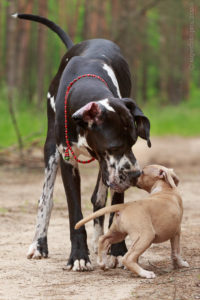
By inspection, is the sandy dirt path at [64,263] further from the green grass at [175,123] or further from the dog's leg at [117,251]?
the green grass at [175,123]

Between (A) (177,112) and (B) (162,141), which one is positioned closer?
(B) (162,141)

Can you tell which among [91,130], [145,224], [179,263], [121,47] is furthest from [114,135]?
[121,47]

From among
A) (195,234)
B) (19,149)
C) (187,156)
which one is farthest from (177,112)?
(195,234)

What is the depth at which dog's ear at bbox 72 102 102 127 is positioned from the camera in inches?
188

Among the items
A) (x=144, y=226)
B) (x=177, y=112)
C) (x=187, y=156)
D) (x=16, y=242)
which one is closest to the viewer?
(x=144, y=226)

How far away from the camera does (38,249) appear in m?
5.99

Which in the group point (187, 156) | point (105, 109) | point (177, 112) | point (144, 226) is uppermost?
point (105, 109)

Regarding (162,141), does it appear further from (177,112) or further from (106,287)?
(106,287)

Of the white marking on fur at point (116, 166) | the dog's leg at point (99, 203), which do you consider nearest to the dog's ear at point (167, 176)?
the white marking on fur at point (116, 166)

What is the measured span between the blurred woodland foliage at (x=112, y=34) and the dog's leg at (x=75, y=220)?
26.0 ft

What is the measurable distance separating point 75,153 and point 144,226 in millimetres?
1053

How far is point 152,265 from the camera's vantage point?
16.9 feet

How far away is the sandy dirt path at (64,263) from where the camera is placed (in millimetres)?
4398

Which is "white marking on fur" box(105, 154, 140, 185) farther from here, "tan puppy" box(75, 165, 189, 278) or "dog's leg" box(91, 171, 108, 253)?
"dog's leg" box(91, 171, 108, 253)
